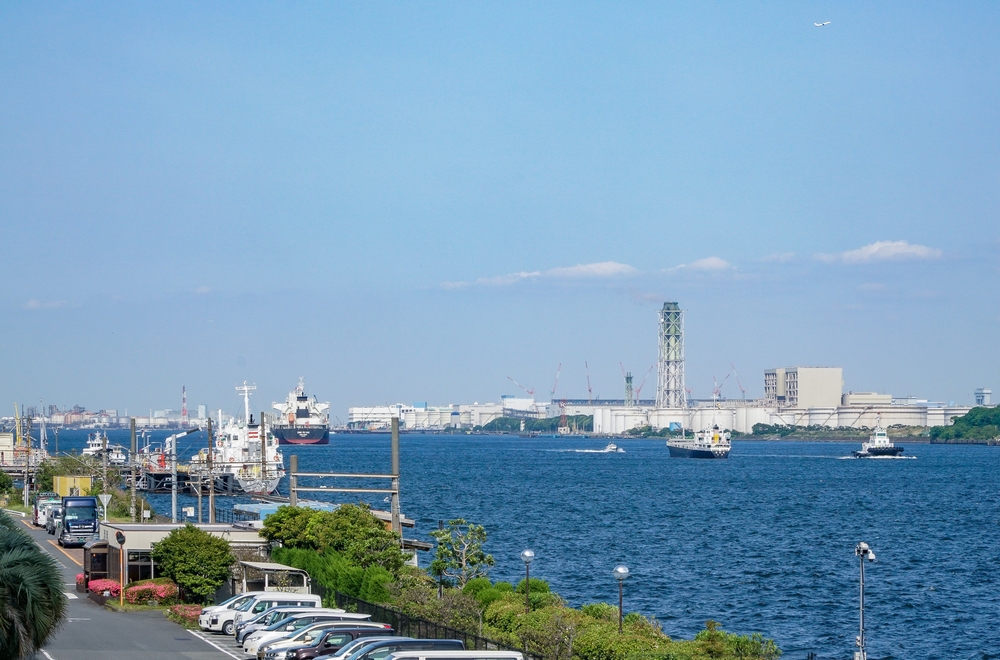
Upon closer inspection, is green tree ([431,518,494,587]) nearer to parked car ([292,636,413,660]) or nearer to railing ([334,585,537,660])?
railing ([334,585,537,660])

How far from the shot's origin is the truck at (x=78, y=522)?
181 ft

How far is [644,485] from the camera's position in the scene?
130m

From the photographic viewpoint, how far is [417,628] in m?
28.6

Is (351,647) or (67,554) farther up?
(351,647)

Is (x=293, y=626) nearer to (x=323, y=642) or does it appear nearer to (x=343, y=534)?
(x=323, y=642)

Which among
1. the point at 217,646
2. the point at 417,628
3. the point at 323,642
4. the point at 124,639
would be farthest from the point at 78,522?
the point at 323,642

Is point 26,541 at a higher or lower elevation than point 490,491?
higher

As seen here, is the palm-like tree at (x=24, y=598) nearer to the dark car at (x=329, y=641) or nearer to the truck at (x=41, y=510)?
the dark car at (x=329, y=641)

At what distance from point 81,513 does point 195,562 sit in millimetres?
21227

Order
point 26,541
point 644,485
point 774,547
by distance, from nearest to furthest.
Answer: point 26,541, point 774,547, point 644,485

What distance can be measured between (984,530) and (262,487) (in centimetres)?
6264

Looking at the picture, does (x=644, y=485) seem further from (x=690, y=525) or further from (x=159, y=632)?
(x=159, y=632)

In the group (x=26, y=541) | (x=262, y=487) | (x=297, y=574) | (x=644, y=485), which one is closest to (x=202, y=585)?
(x=297, y=574)

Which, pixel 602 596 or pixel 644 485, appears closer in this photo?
pixel 602 596
